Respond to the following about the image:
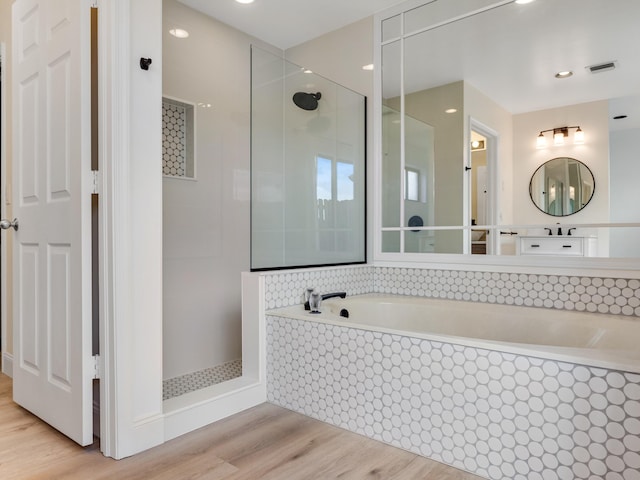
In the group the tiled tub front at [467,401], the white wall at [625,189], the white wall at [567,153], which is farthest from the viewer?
the white wall at [567,153]

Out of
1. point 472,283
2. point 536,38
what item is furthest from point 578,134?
point 472,283

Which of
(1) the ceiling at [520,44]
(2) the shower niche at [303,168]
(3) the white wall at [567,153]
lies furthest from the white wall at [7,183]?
(3) the white wall at [567,153]

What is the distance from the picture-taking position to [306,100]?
109 inches

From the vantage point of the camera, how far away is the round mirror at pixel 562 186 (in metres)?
2.30

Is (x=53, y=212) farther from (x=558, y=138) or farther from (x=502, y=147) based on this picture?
(x=558, y=138)

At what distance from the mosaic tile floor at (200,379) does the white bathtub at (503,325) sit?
0.69 m

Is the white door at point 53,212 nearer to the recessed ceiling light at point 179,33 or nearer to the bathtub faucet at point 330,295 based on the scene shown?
the recessed ceiling light at point 179,33

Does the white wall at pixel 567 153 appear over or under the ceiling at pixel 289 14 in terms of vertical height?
under

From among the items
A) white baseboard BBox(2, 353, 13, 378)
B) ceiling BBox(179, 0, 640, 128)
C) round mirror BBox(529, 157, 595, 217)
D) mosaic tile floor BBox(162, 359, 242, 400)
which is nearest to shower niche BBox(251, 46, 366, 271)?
ceiling BBox(179, 0, 640, 128)

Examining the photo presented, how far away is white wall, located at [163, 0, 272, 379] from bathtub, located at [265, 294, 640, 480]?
0.78m

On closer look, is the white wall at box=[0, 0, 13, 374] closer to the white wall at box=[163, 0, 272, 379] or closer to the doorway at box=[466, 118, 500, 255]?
the white wall at box=[163, 0, 272, 379]

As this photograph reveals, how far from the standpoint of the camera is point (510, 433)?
1.53 m

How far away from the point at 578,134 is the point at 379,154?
1254 millimetres

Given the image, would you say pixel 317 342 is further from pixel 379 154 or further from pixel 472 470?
pixel 379 154
